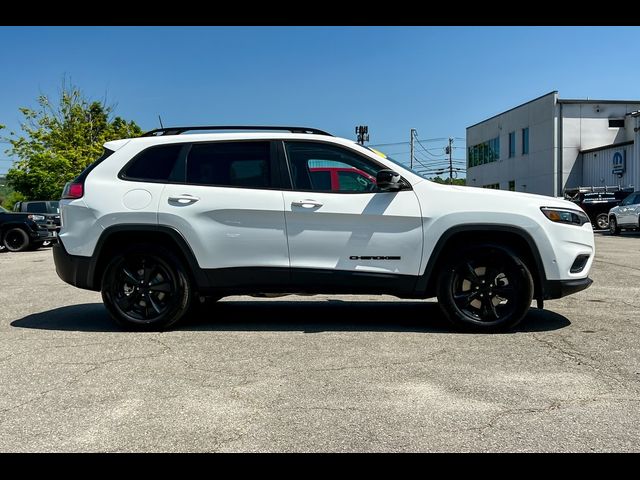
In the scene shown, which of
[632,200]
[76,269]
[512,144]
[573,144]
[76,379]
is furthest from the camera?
[512,144]

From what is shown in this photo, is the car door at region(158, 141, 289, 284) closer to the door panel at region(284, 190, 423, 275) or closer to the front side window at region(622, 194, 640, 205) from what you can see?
the door panel at region(284, 190, 423, 275)

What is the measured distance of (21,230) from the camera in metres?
18.7

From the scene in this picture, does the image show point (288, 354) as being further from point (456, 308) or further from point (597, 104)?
point (597, 104)

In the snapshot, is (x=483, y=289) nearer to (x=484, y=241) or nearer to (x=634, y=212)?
(x=484, y=241)

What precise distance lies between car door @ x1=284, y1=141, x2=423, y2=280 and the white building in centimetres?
3022

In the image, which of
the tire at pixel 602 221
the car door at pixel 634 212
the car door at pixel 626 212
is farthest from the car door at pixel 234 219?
the tire at pixel 602 221

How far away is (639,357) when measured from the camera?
4.59 meters

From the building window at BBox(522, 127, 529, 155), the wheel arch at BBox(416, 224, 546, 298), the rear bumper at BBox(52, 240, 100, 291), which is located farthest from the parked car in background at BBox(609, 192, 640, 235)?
the rear bumper at BBox(52, 240, 100, 291)

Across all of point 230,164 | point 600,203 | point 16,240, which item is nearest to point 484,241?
point 230,164

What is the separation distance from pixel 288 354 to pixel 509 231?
2320 millimetres

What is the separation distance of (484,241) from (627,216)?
20.5m

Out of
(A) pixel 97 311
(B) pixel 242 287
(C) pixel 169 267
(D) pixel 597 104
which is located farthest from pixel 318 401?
(D) pixel 597 104

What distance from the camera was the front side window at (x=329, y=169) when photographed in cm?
557
